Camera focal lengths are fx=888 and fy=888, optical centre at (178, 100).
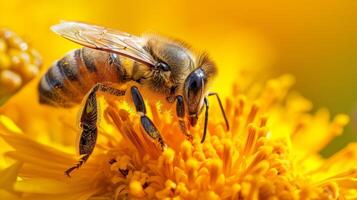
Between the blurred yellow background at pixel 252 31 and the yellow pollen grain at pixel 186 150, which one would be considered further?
the blurred yellow background at pixel 252 31

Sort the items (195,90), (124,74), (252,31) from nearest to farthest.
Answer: (195,90)
(124,74)
(252,31)

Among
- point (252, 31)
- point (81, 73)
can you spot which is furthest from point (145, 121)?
point (252, 31)

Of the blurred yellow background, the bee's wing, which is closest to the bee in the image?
the bee's wing

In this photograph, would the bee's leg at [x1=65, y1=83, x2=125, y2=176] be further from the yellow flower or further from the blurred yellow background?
the blurred yellow background

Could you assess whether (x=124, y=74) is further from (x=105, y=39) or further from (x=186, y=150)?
(x=186, y=150)

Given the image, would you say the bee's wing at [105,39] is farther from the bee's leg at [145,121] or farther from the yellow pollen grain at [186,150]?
the yellow pollen grain at [186,150]

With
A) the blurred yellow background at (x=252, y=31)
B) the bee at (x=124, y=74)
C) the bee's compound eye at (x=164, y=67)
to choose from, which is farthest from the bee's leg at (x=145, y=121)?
the blurred yellow background at (x=252, y=31)
